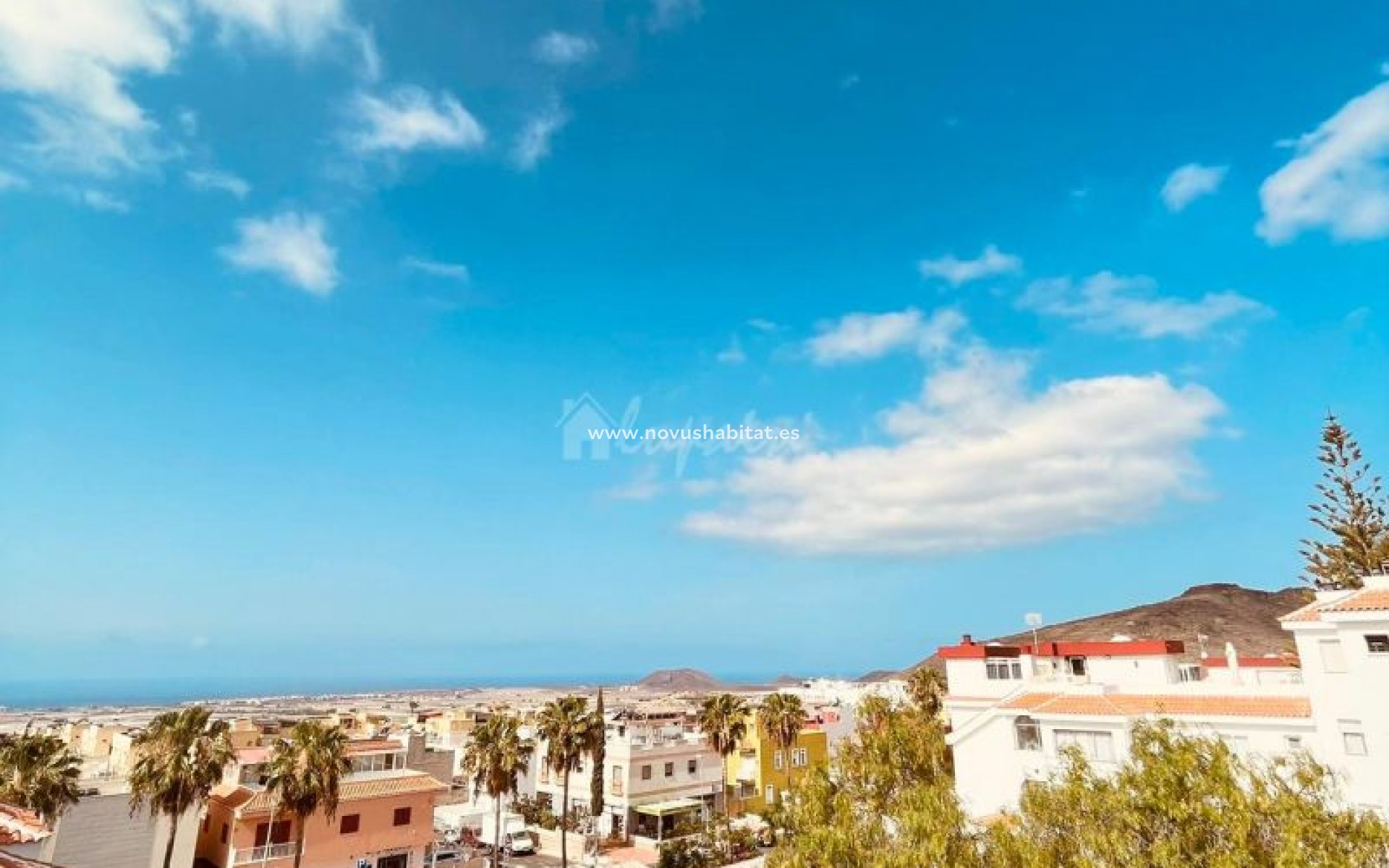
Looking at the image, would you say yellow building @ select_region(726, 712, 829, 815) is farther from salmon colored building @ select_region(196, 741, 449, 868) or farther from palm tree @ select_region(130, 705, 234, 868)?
palm tree @ select_region(130, 705, 234, 868)

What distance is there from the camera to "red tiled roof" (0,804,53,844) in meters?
12.2

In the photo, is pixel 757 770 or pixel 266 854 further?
pixel 757 770

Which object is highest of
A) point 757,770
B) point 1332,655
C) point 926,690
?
point 1332,655

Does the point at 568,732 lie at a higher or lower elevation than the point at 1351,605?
lower

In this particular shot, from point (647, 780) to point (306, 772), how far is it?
28.2 meters

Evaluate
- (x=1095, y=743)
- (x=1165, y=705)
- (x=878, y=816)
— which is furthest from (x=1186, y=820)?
(x=1165, y=705)

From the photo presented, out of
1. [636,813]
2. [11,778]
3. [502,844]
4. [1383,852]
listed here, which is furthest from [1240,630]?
[11,778]

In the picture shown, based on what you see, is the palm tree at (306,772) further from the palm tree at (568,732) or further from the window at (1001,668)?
the window at (1001,668)

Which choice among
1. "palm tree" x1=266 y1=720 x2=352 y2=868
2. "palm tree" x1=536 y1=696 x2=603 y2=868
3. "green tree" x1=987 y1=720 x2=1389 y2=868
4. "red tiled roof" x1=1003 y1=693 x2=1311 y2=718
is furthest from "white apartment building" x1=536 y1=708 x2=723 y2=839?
"green tree" x1=987 y1=720 x2=1389 y2=868

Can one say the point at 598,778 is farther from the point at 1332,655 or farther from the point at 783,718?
the point at 1332,655

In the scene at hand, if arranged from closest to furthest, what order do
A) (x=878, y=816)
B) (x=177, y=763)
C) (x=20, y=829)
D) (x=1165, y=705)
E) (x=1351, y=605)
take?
(x=20, y=829)
(x=878, y=816)
(x=1351, y=605)
(x=177, y=763)
(x=1165, y=705)

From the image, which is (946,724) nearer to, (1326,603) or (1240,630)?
(1326,603)

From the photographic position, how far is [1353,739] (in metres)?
26.3

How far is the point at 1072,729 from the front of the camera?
33.0 metres
